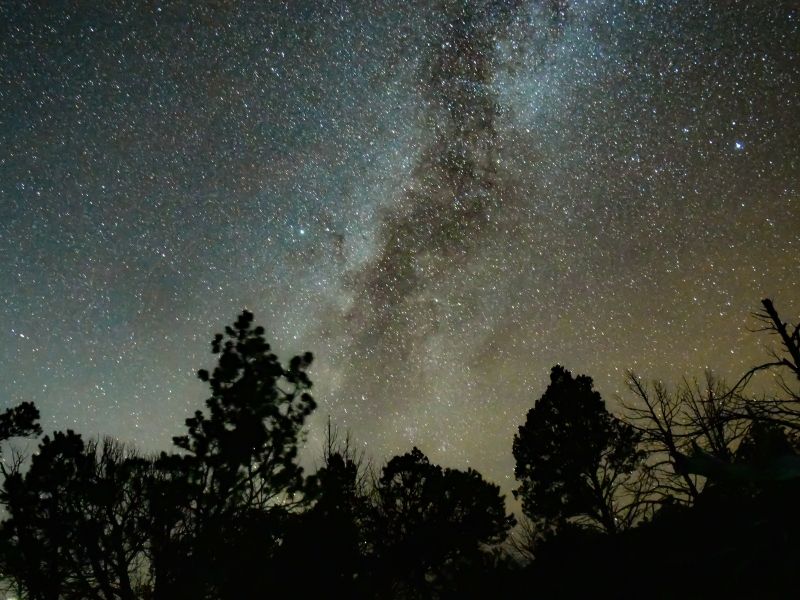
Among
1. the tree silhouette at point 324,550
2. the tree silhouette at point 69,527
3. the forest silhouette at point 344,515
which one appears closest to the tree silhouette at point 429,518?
the forest silhouette at point 344,515

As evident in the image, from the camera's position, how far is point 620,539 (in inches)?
296

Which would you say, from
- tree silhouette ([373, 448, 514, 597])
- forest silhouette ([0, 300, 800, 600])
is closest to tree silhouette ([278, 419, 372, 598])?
forest silhouette ([0, 300, 800, 600])

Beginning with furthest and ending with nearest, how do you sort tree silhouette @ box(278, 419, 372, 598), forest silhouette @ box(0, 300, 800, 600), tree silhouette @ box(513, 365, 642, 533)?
tree silhouette @ box(513, 365, 642, 533) < tree silhouette @ box(278, 419, 372, 598) < forest silhouette @ box(0, 300, 800, 600)

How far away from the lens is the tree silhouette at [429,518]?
72.6ft

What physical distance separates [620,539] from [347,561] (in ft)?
26.4

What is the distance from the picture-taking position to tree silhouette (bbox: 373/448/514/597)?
72.6ft

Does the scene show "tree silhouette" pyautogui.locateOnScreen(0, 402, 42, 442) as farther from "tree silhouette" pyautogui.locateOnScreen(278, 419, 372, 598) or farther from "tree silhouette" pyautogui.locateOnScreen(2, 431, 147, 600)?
"tree silhouette" pyautogui.locateOnScreen(278, 419, 372, 598)

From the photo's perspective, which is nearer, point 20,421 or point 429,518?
point 20,421

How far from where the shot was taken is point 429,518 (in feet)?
76.6

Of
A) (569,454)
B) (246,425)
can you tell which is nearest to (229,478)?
(246,425)

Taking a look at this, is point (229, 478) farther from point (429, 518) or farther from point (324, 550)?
point (429, 518)

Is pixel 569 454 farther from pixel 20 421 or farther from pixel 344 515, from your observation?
pixel 20 421

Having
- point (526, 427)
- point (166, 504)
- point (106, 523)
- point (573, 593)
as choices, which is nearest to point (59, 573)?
point (106, 523)

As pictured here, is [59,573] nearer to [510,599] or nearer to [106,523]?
[106,523]
